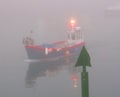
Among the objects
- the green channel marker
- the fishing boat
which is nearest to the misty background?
the fishing boat

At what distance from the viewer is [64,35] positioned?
1.81 meters

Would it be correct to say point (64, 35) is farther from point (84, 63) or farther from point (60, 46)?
point (84, 63)

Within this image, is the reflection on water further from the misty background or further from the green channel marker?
the green channel marker

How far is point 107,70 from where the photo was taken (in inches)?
71.6

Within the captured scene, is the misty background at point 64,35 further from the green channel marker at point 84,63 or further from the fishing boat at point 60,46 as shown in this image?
the green channel marker at point 84,63

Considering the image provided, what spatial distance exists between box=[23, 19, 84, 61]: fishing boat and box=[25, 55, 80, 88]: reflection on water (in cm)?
4

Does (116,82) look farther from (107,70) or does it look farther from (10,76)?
(10,76)

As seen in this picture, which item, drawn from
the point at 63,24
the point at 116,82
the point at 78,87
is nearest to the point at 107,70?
the point at 116,82

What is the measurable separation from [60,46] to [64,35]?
77 millimetres

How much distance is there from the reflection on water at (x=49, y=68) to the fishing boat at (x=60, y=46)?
0.13 feet

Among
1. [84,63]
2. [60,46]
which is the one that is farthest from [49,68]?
[84,63]

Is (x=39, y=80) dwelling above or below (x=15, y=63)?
below

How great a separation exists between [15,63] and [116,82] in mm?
666

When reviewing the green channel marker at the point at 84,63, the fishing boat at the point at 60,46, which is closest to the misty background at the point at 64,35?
the fishing boat at the point at 60,46
